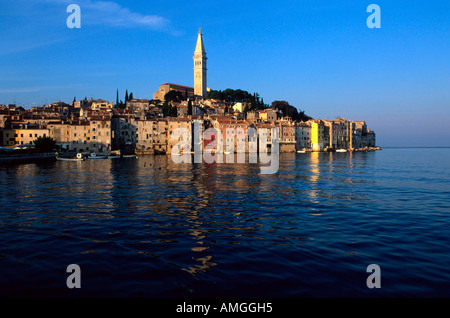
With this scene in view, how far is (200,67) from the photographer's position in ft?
507

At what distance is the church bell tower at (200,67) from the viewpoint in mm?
155000

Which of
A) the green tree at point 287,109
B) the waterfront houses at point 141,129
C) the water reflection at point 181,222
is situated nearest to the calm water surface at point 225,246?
the water reflection at point 181,222

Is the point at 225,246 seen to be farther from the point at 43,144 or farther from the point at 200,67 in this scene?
the point at 200,67

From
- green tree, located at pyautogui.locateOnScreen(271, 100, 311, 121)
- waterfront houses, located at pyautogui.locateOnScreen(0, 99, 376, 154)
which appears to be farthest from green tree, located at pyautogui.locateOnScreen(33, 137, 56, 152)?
green tree, located at pyautogui.locateOnScreen(271, 100, 311, 121)

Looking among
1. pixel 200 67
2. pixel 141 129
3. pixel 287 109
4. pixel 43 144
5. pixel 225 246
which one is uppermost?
pixel 200 67

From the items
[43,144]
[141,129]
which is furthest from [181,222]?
[141,129]

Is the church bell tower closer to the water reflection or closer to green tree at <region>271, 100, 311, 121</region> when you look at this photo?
green tree at <region>271, 100, 311, 121</region>

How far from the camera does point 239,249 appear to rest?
30.8ft

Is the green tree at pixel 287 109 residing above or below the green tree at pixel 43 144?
above

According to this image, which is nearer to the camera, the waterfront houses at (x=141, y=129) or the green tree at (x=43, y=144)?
the green tree at (x=43, y=144)

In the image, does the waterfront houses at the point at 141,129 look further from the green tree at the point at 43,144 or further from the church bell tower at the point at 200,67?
the church bell tower at the point at 200,67
